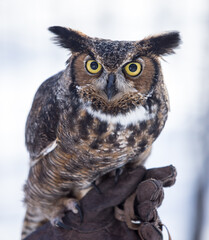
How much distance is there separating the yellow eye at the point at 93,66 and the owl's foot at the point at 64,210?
0.56 metres

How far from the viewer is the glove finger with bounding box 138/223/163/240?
3.70 feet

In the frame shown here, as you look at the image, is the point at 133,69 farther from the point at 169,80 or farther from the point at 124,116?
the point at 169,80

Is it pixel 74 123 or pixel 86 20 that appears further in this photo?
pixel 86 20

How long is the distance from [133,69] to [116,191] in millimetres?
473

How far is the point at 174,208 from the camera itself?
11.6ft

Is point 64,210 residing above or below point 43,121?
below

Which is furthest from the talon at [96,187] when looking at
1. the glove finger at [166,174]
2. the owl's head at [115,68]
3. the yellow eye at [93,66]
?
the yellow eye at [93,66]

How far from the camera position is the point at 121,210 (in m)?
1.29

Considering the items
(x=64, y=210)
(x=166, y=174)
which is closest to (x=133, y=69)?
(x=166, y=174)

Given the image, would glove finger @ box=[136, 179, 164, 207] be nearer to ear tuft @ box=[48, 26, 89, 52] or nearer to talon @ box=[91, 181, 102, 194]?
talon @ box=[91, 181, 102, 194]

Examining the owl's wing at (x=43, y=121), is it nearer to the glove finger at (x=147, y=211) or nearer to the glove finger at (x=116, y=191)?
the glove finger at (x=116, y=191)

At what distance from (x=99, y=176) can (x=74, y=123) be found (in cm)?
28
